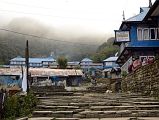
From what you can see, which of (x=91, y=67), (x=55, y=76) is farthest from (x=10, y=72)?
(x=91, y=67)

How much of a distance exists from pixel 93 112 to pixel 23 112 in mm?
3438

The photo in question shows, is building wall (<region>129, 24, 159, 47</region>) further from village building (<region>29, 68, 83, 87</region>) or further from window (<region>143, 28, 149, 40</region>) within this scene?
village building (<region>29, 68, 83, 87</region>)

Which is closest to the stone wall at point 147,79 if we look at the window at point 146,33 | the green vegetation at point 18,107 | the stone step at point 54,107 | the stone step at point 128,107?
the stone step at point 128,107

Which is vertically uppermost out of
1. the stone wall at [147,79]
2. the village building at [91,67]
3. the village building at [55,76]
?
the village building at [91,67]

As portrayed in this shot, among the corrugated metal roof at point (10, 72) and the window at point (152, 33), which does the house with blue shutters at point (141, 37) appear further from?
the corrugated metal roof at point (10, 72)

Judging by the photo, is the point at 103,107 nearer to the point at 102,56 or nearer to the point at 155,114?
the point at 155,114

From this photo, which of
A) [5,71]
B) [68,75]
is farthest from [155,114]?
[68,75]

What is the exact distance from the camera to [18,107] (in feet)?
44.8

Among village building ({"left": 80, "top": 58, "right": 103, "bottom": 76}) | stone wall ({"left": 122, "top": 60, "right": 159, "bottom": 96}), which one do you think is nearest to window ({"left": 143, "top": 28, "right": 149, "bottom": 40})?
stone wall ({"left": 122, "top": 60, "right": 159, "bottom": 96})

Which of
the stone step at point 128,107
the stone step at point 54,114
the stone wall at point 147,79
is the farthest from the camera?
the stone wall at point 147,79

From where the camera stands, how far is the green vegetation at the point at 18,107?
12936mm

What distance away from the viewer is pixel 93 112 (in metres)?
11.0

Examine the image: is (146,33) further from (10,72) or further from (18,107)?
(10,72)

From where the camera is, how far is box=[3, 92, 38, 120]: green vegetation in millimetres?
12936
